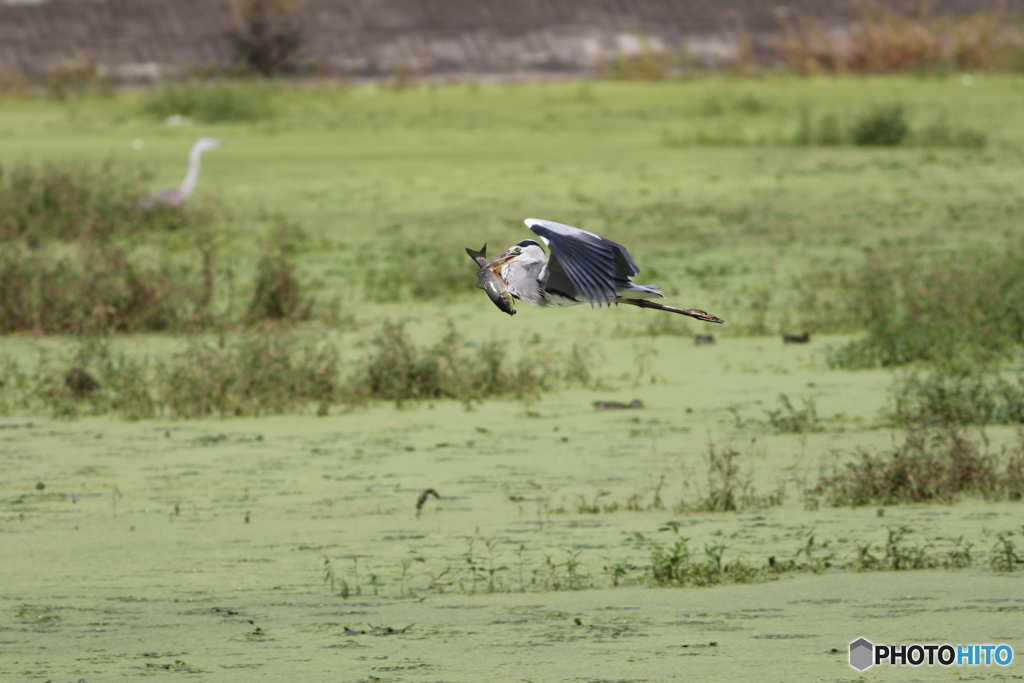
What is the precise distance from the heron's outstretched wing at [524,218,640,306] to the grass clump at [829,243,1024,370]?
5395 mm

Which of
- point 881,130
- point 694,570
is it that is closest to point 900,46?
point 881,130

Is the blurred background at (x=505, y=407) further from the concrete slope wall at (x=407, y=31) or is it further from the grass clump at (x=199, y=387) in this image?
the concrete slope wall at (x=407, y=31)

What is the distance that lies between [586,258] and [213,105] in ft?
67.1

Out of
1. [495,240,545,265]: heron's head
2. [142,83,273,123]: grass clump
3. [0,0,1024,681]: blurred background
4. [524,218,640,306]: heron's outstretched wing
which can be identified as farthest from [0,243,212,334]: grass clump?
[142,83,273,123]: grass clump

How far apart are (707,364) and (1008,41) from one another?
20706 millimetres

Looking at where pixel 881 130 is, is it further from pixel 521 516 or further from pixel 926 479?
pixel 521 516

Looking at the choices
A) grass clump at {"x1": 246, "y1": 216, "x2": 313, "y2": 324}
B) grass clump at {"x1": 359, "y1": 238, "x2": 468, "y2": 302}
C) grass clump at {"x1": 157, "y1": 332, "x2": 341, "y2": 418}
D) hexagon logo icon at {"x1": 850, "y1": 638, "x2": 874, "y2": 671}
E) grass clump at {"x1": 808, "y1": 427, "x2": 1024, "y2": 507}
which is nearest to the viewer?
hexagon logo icon at {"x1": 850, "y1": 638, "x2": 874, "y2": 671}

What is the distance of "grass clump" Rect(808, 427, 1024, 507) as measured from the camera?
6762 mm

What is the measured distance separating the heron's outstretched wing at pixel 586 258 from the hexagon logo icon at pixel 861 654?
5.92ft

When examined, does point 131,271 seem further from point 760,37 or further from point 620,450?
point 760,37

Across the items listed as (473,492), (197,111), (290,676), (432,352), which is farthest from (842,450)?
(197,111)

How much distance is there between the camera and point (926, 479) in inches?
267

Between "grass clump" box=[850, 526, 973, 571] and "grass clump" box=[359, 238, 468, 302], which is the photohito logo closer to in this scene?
"grass clump" box=[850, 526, 973, 571]

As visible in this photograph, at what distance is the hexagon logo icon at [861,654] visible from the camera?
196 inches
